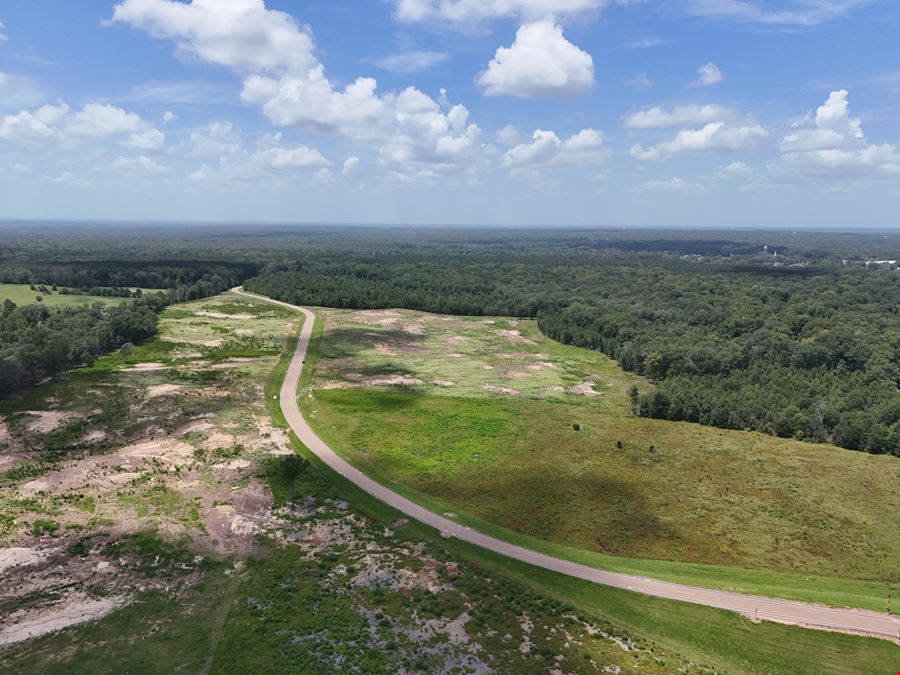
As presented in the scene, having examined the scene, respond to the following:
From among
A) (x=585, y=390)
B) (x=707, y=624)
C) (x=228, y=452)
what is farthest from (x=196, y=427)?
(x=585, y=390)

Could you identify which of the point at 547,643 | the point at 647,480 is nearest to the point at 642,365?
the point at 647,480

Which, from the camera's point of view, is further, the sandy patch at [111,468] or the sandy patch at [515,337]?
the sandy patch at [515,337]

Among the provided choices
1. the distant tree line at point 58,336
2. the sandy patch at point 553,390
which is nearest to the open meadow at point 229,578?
the distant tree line at point 58,336

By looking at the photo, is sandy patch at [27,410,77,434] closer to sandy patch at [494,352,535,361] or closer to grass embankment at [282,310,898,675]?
grass embankment at [282,310,898,675]

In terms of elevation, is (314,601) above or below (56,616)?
below

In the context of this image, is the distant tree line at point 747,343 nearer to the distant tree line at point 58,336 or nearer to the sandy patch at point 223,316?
the sandy patch at point 223,316

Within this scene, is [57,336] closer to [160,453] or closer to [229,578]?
[160,453]
